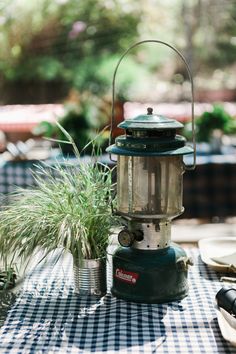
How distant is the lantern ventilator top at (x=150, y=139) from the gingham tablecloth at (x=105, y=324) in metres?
0.32

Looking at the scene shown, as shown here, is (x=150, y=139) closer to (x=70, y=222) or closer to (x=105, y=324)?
(x=70, y=222)

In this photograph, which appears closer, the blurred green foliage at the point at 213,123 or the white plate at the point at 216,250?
the white plate at the point at 216,250

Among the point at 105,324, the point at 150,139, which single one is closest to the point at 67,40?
the point at 150,139

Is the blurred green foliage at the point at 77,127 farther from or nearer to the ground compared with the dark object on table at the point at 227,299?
farther from the ground

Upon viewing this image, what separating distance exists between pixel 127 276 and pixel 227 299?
0.25 meters

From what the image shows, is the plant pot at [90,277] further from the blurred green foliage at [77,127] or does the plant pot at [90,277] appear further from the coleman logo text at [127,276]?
the blurred green foliage at [77,127]

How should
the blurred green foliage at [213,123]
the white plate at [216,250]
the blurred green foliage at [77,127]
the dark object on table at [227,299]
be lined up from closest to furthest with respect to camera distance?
1. the dark object on table at [227,299]
2. the white plate at [216,250]
3. the blurred green foliage at [77,127]
4. the blurred green foliage at [213,123]

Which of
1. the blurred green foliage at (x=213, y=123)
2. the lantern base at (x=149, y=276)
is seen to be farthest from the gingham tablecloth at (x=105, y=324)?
the blurred green foliage at (x=213, y=123)

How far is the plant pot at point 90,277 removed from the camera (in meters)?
1.45

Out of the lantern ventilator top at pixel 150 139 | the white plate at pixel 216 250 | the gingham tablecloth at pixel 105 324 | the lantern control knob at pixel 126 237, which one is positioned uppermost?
the lantern ventilator top at pixel 150 139

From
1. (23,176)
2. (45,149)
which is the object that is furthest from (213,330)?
(45,149)

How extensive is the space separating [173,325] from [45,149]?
2709 mm

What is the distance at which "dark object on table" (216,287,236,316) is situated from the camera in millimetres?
1292

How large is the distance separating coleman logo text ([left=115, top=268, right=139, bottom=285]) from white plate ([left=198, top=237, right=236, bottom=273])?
0.27 metres
